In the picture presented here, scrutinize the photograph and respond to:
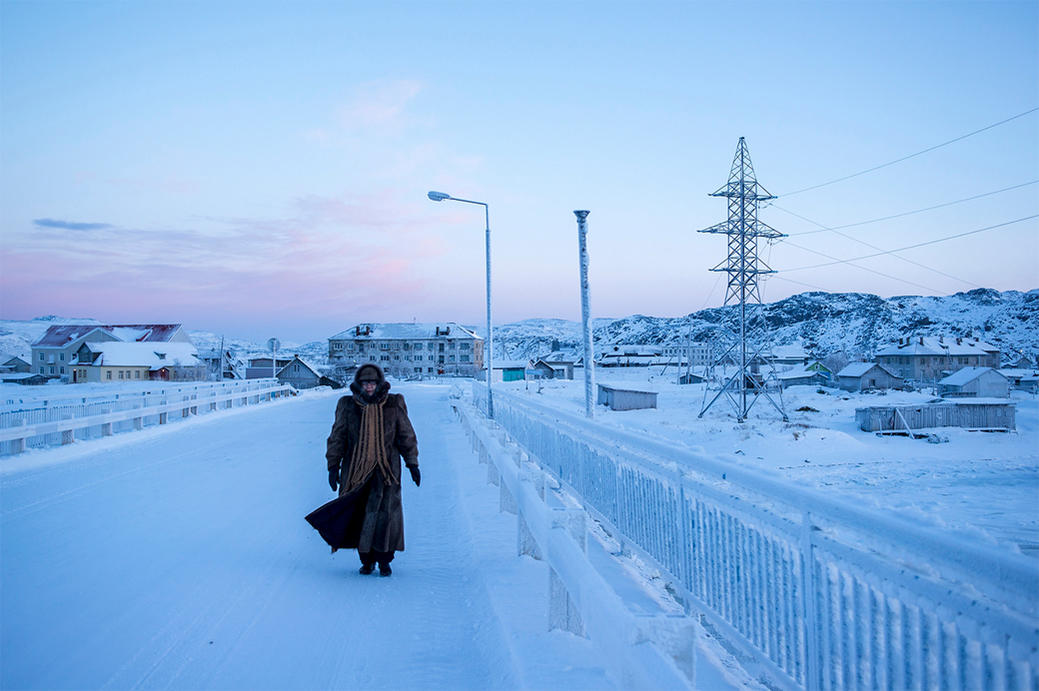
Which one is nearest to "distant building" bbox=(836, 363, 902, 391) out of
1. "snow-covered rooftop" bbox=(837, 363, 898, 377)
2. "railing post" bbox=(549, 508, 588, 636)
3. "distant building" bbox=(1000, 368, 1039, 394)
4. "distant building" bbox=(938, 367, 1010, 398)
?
"snow-covered rooftop" bbox=(837, 363, 898, 377)

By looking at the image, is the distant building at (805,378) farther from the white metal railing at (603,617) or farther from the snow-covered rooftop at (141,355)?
the white metal railing at (603,617)

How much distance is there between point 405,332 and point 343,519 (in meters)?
110

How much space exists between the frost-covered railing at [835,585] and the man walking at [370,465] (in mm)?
2176

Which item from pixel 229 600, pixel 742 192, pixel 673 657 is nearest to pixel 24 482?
pixel 229 600

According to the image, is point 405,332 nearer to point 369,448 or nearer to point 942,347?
point 942,347

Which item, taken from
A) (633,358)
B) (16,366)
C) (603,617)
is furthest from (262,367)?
(603,617)

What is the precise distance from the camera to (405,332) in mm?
114500

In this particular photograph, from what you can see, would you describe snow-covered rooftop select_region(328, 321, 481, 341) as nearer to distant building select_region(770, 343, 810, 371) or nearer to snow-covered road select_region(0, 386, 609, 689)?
distant building select_region(770, 343, 810, 371)

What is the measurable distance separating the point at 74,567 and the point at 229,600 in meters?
1.87

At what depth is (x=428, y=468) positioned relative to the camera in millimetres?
12141

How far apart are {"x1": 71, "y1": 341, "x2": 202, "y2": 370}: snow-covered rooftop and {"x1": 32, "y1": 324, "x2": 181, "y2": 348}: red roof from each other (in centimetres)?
446

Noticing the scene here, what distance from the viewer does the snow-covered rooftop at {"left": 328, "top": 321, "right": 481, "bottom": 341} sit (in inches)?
4461

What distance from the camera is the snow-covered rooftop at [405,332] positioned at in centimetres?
11331

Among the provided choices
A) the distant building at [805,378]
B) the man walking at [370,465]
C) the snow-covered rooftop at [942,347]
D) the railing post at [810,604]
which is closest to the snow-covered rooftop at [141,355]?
the distant building at [805,378]
